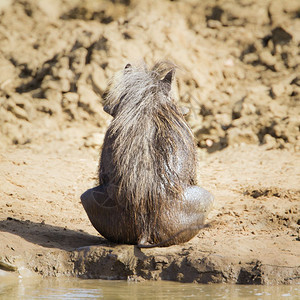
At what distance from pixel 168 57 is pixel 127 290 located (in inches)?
253

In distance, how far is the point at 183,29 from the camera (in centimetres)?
1129

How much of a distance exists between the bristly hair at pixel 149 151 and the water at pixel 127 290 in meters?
0.70

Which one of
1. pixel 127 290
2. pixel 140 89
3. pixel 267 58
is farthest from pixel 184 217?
pixel 267 58

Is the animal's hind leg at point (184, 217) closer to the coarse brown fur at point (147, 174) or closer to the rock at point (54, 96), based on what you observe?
the coarse brown fur at point (147, 174)

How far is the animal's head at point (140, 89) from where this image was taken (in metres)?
5.47

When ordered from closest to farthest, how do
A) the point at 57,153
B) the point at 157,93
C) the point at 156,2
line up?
the point at 157,93, the point at 57,153, the point at 156,2

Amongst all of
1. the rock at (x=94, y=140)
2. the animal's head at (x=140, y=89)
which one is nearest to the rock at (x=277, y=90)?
the rock at (x=94, y=140)

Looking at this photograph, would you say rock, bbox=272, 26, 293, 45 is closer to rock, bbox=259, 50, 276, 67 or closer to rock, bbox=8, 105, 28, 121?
rock, bbox=259, 50, 276, 67

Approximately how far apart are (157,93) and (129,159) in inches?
30.3

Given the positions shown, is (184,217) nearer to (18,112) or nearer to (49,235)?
(49,235)

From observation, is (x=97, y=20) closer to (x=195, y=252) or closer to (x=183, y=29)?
(x=183, y=29)

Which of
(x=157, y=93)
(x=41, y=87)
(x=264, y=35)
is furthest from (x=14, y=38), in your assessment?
(x=157, y=93)

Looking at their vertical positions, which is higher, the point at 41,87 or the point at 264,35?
the point at 264,35

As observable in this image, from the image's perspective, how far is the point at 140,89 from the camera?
18.2ft
